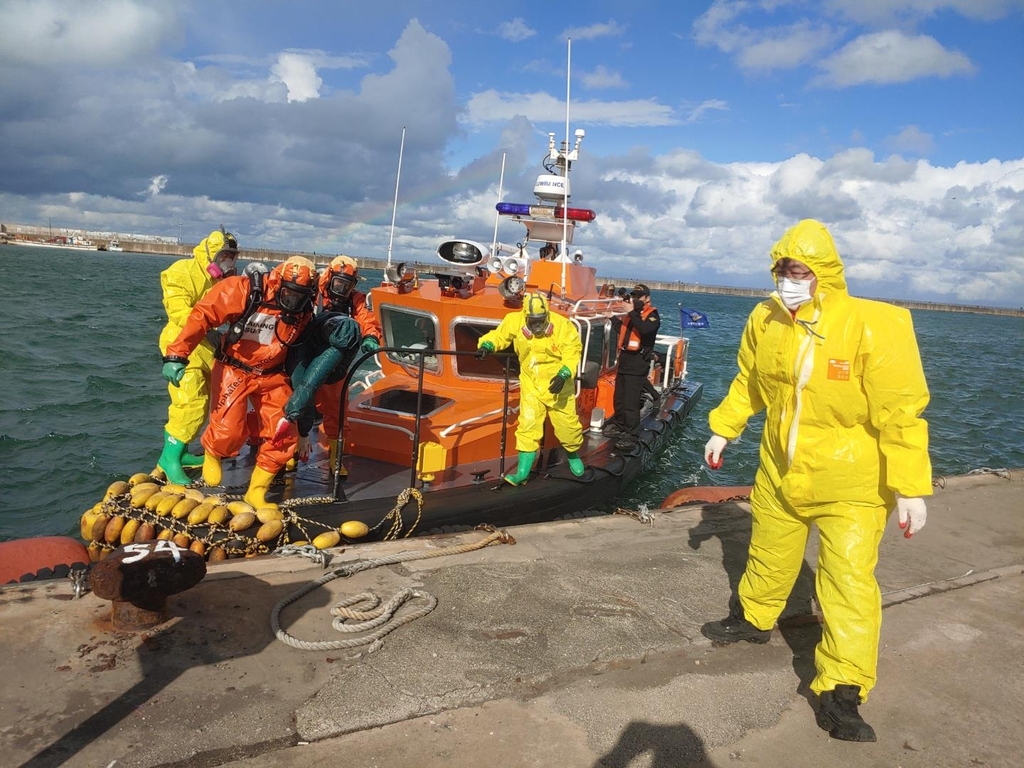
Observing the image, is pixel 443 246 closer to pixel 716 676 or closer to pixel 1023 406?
pixel 716 676

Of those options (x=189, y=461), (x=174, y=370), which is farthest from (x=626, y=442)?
(x=174, y=370)

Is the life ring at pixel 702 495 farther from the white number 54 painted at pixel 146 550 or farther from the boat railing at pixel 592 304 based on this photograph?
the white number 54 painted at pixel 146 550

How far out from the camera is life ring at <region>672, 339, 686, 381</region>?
1172 centimetres

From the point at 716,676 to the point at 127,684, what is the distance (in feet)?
6.96

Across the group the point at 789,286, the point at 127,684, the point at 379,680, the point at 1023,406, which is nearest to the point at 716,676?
the point at 379,680

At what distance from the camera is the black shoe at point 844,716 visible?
233 centimetres

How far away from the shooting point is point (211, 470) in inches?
175

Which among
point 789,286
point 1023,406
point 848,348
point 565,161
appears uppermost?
point 565,161

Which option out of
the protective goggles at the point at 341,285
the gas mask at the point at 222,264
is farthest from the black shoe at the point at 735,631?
the gas mask at the point at 222,264

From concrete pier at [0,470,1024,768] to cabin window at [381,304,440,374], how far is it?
3033mm

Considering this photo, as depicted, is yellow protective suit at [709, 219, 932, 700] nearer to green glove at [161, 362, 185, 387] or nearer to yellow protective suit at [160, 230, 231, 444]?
green glove at [161, 362, 185, 387]

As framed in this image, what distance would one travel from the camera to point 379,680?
2.45 metres

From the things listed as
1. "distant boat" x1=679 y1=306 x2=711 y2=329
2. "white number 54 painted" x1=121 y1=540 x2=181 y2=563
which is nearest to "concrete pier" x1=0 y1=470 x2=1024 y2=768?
"white number 54 painted" x1=121 y1=540 x2=181 y2=563

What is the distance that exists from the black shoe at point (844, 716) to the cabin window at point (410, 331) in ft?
14.8
